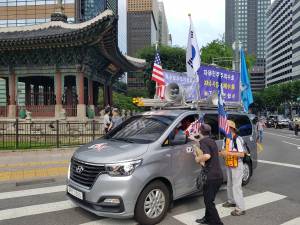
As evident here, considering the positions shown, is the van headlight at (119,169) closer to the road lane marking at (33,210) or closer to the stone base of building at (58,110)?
the road lane marking at (33,210)

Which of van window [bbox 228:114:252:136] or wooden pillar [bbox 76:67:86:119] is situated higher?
wooden pillar [bbox 76:67:86:119]

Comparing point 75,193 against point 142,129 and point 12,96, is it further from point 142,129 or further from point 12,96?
point 12,96

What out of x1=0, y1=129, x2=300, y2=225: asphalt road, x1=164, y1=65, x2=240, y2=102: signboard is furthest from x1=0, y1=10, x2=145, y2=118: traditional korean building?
x1=0, y1=129, x2=300, y2=225: asphalt road

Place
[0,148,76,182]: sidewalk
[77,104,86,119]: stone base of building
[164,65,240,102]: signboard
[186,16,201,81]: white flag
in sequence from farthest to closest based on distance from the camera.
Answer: [77,104,86,119]: stone base of building, [0,148,76,182]: sidewalk, [164,65,240,102]: signboard, [186,16,201,81]: white flag

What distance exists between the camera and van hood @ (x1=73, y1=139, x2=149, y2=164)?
5.13 metres

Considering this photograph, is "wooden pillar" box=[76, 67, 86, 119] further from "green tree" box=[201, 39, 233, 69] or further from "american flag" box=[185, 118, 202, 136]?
"green tree" box=[201, 39, 233, 69]

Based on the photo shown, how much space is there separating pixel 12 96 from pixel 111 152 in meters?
18.6

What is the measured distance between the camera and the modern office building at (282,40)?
101 m

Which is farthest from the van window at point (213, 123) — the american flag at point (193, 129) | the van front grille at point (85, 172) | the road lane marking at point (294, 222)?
the van front grille at point (85, 172)

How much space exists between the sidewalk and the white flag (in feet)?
16.5

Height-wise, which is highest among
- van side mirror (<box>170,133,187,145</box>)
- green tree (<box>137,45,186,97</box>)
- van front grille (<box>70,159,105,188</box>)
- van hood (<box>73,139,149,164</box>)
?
green tree (<box>137,45,186,97</box>)

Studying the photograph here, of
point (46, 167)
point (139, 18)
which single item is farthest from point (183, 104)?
point (139, 18)

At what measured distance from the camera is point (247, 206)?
6539mm

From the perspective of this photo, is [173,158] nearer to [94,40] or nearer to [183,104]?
[183,104]
